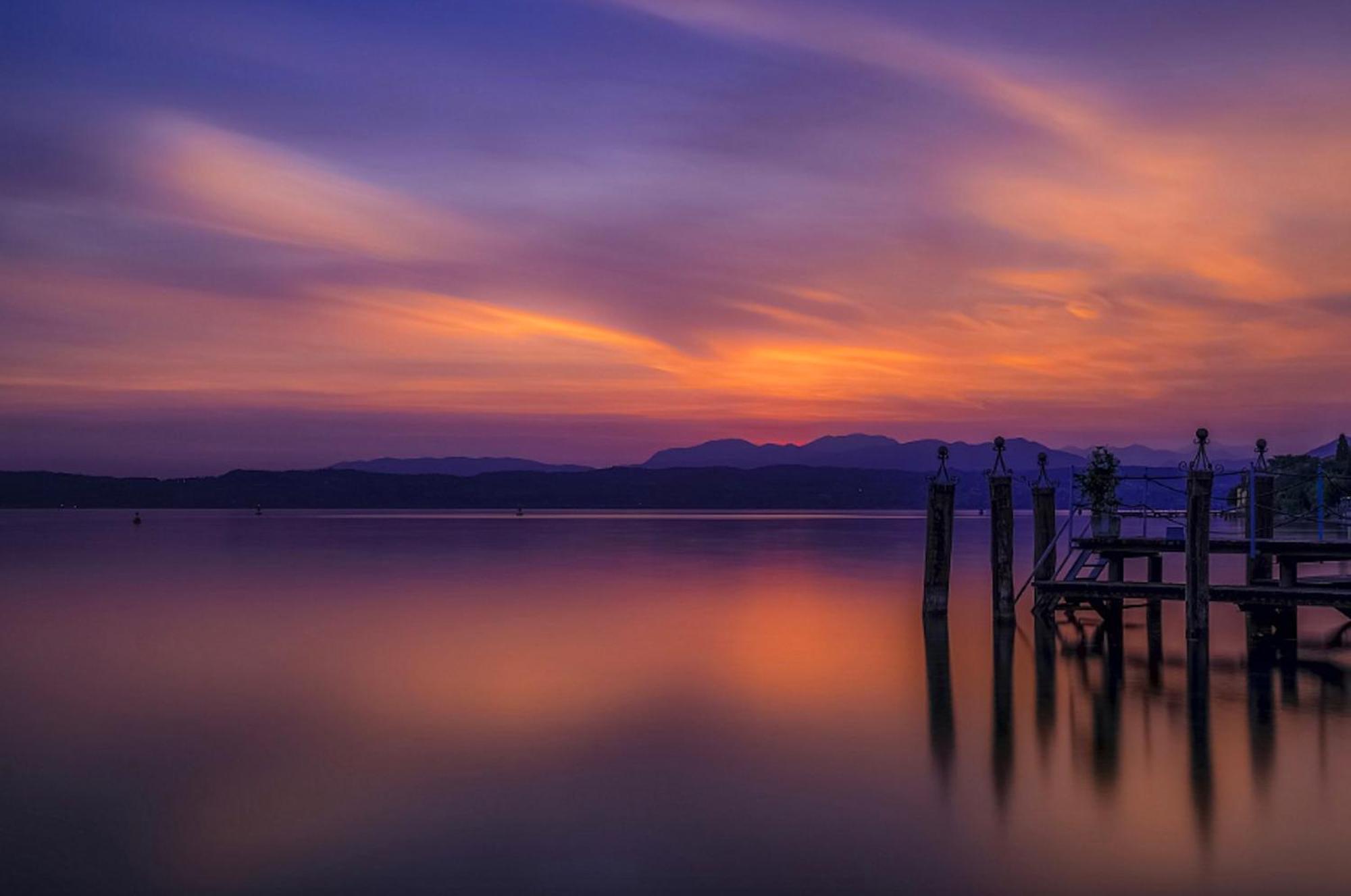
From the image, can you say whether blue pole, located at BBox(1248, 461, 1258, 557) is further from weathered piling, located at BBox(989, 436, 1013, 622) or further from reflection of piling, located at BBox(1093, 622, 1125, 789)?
weathered piling, located at BBox(989, 436, 1013, 622)

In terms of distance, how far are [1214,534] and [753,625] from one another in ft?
46.3

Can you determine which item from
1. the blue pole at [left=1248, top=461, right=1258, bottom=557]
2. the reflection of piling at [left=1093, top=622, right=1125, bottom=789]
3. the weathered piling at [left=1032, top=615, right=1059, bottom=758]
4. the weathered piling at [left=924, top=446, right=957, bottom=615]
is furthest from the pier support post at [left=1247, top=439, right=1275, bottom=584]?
the weathered piling at [left=924, top=446, right=957, bottom=615]

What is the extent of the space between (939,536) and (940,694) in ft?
25.5

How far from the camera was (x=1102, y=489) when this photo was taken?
1228 inches

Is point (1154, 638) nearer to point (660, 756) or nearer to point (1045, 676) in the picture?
point (1045, 676)

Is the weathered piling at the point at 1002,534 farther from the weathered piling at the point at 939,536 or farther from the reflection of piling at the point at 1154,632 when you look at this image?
the reflection of piling at the point at 1154,632

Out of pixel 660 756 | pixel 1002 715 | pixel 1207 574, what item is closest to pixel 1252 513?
pixel 1207 574

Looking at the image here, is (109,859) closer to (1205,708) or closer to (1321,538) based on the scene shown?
(1205,708)

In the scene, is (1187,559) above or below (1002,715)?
above

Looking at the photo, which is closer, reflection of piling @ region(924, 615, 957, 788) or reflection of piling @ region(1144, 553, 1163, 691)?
reflection of piling @ region(924, 615, 957, 788)

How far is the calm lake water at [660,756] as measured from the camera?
1274 centimetres

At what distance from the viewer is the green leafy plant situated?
3072 cm

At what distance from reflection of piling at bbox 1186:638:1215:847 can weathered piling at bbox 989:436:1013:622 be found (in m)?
4.75

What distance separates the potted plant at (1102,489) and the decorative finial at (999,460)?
6.15 feet
